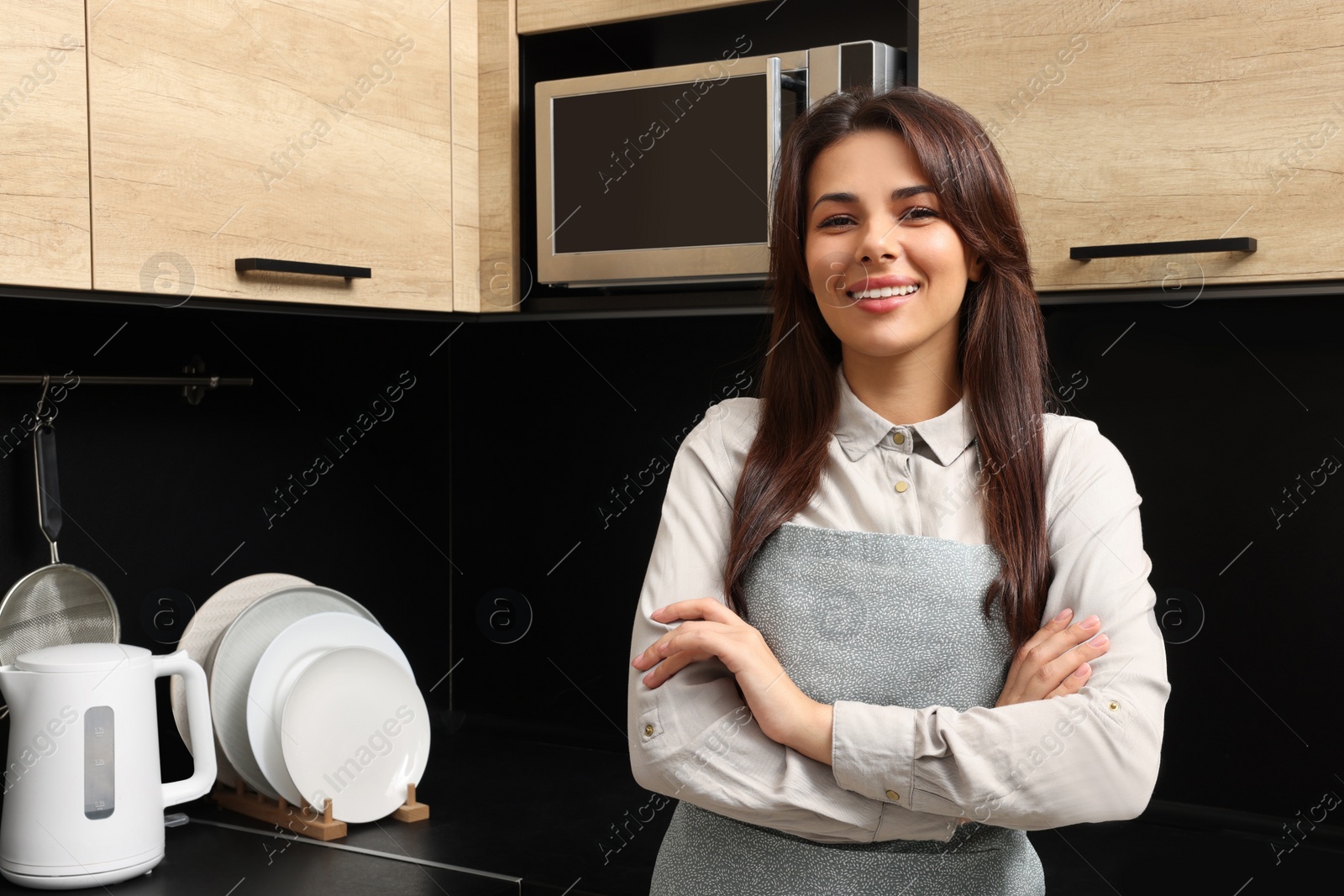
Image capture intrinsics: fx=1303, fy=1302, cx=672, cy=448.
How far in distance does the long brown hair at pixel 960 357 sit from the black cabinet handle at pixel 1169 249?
0.21 metres

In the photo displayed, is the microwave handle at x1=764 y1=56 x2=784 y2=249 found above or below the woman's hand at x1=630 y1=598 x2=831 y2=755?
above

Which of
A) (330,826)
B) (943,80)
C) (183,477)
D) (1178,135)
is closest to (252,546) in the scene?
(183,477)

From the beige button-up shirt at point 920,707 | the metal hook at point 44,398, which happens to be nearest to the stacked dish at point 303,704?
the metal hook at point 44,398

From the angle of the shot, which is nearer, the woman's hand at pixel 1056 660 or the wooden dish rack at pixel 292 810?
the woman's hand at pixel 1056 660

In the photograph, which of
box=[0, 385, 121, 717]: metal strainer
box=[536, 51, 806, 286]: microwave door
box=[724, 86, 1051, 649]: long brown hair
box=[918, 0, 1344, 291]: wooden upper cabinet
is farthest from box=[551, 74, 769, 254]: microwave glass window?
box=[0, 385, 121, 717]: metal strainer

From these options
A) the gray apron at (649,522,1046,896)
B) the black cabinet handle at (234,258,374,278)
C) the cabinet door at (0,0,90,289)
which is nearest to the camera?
the gray apron at (649,522,1046,896)

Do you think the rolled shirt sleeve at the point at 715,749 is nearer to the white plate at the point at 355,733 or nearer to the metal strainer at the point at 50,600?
the white plate at the point at 355,733

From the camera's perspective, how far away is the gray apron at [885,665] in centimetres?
108

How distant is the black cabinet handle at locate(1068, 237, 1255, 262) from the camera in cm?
129

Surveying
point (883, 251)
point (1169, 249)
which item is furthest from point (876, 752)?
point (1169, 249)

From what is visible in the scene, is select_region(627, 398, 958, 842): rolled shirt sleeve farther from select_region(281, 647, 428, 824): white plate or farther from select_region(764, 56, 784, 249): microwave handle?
select_region(281, 647, 428, 824): white plate

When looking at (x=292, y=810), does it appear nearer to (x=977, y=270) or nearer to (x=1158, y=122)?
(x=977, y=270)

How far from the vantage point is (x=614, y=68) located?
1.82m

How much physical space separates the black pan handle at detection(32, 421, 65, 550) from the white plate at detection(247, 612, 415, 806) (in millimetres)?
290
